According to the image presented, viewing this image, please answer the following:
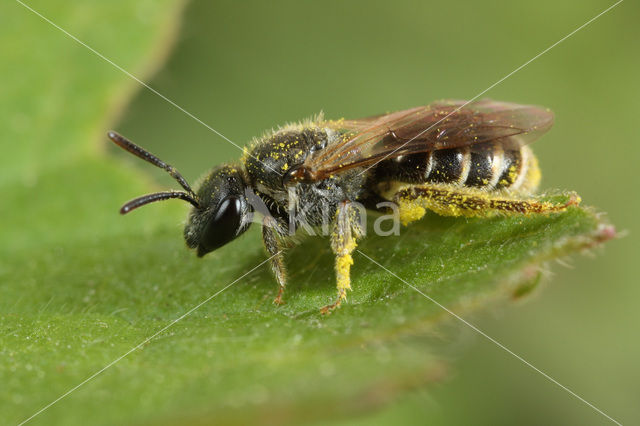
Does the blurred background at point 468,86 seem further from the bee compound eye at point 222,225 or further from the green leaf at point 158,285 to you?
the bee compound eye at point 222,225

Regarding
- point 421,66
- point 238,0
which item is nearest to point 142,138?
point 238,0

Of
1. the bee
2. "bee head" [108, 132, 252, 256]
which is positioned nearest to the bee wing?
the bee

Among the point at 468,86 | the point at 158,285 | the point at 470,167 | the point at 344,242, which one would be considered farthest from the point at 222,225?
the point at 468,86

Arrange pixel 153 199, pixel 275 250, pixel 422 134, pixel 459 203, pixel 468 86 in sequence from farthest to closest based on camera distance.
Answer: pixel 468 86 → pixel 422 134 → pixel 275 250 → pixel 459 203 → pixel 153 199

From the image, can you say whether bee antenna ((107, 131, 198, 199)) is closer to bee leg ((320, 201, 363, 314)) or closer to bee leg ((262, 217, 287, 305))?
bee leg ((262, 217, 287, 305))

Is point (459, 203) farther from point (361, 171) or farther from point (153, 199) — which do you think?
point (153, 199)

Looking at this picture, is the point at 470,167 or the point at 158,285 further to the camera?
the point at 470,167

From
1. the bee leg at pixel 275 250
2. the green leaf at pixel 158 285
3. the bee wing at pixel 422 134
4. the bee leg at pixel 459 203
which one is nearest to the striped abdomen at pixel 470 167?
the bee wing at pixel 422 134
